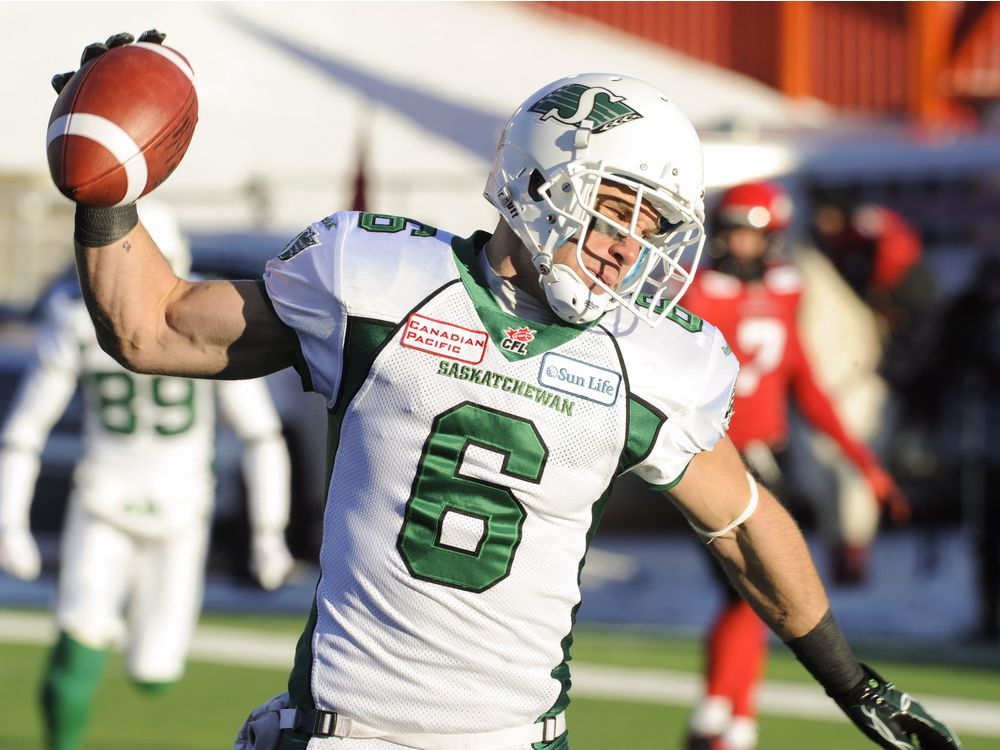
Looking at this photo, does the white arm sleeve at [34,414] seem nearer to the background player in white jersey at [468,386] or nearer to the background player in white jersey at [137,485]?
the background player in white jersey at [137,485]

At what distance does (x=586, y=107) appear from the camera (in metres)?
2.95

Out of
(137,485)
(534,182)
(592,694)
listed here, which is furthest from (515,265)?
(592,694)

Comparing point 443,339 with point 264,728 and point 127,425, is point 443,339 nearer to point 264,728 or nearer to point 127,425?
point 264,728

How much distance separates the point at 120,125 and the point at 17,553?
10.3 feet

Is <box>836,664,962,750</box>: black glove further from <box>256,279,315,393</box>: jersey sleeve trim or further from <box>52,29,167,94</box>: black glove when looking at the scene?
<box>52,29,167,94</box>: black glove

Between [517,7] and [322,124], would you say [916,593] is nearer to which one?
[322,124]

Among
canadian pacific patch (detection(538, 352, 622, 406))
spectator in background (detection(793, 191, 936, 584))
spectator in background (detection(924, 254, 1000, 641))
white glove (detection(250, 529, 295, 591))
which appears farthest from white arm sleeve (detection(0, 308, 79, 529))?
spectator in background (detection(793, 191, 936, 584))

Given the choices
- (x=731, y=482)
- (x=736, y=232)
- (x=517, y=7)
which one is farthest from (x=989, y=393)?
(x=517, y=7)

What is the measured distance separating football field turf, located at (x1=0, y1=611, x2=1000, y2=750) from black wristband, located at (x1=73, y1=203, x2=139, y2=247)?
376 centimetres

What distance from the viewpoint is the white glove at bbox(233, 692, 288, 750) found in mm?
2939

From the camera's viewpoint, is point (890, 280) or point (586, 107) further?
point (890, 280)

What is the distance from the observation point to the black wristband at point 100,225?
9.21ft

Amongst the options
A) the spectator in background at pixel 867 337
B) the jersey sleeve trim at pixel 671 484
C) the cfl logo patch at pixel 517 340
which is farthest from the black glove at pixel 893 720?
the spectator in background at pixel 867 337

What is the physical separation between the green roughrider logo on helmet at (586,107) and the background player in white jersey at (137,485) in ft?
9.75
